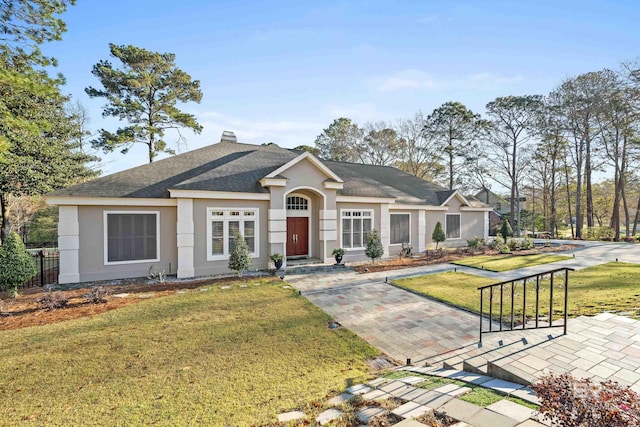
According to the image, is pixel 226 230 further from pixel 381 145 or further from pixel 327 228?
pixel 381 145

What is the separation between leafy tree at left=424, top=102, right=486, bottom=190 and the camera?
30844 mm

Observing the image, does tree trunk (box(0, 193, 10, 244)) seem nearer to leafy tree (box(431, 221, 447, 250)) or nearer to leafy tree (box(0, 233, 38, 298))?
leafy tree (box(0, 233, 38, 298))

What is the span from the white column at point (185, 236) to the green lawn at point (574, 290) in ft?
27.0

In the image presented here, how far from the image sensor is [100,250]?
10812 millimetres

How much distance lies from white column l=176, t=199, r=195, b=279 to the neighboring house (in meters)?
0.04

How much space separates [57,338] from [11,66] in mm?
10898

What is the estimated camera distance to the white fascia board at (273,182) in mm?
12620

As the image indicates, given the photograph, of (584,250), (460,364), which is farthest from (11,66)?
(584,250)

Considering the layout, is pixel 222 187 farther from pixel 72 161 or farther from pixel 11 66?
pixel 72 161

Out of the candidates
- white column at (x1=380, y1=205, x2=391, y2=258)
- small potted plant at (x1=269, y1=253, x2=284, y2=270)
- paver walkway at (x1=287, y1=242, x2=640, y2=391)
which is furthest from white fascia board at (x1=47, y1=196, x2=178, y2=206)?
white column at (x1=380, y1=205, x2=391, y2=258)

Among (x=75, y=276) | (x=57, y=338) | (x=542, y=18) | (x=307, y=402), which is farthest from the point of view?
(x=75, y=276)

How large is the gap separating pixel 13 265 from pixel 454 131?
3510cm

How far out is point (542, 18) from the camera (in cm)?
898

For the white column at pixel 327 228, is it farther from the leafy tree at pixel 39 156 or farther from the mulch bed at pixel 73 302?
the leafy tree at pixel 39 156
